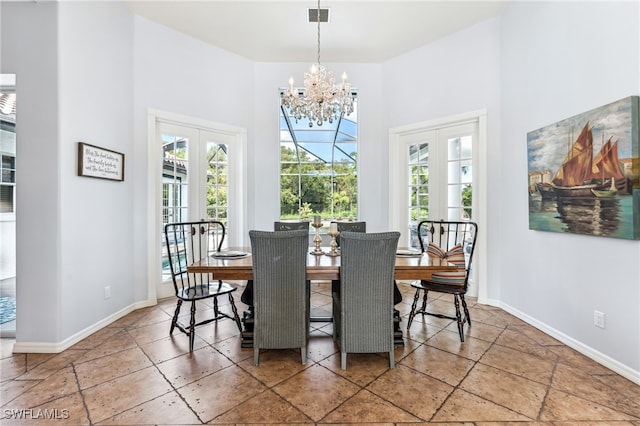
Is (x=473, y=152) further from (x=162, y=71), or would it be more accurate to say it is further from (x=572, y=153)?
(x=162, y=71)

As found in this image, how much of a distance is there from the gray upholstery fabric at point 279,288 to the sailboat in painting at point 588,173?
2.18m

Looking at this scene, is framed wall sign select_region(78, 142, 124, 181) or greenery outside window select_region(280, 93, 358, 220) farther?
greenery outside window select_region(280, 93, 358, 220)

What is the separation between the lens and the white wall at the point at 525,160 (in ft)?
6.64

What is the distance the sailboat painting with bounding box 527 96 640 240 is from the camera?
1.96m

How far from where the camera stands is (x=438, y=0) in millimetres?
3156

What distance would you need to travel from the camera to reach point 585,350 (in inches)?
90.8

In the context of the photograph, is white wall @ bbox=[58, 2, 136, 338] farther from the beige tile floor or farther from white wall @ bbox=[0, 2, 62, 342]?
the beige tile floor

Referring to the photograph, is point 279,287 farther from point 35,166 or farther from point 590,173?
point 590,173

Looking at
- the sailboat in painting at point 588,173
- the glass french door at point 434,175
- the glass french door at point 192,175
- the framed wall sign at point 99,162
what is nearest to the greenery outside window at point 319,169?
the glass french door at point 434,175

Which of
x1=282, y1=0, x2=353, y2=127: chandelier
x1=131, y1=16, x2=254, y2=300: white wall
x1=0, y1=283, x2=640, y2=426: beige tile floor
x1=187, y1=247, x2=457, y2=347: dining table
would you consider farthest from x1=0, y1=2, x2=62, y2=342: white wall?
x1=282, y1=0, x2=353, y2=127: chandelier

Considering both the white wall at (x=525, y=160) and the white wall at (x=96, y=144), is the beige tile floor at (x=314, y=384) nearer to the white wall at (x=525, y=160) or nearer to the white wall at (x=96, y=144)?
the white wall at (x=525, y=160)

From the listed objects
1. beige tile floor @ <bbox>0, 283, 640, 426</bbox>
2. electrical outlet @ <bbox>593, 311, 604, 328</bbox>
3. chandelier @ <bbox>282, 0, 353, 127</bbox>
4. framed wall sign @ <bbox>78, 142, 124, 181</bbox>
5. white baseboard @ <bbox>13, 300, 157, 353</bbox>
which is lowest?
beige tile floor @ <bbox>0, 283, 640, 426</bbox>

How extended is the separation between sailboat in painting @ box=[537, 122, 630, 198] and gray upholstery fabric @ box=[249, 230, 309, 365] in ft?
7.15

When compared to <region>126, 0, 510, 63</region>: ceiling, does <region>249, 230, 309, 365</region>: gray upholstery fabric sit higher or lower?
lower
